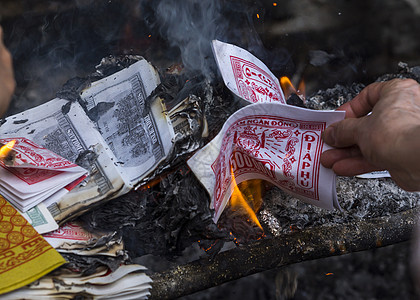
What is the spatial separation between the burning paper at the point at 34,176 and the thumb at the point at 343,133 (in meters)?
0.94

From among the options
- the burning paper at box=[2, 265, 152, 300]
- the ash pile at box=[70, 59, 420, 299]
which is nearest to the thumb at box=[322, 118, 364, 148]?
the ash pile at box=[70, 59, 420, 299]

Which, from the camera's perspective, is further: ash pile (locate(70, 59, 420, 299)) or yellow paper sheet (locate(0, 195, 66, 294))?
ash pile (locate(70, 59, 420, 299))

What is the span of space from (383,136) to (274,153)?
45 cm

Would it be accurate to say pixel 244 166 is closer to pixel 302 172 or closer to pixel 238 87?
pixel 302 172

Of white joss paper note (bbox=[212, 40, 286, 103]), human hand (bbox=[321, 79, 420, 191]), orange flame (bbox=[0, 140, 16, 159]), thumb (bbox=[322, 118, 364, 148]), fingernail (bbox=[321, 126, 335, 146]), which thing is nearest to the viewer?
human hand (bbox=[321, 79, 420, 191])

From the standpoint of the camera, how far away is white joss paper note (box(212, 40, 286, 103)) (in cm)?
190

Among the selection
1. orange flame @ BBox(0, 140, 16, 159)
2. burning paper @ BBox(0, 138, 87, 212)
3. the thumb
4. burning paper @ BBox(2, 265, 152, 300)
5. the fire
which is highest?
orange flame @ BBox(0, 140, 16, 159)

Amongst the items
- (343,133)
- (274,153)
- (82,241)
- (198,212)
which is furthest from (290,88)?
(82,241)

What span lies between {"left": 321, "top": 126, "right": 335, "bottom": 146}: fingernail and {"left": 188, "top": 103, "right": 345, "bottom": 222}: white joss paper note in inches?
1.0

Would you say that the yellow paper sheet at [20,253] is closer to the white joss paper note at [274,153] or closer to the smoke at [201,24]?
the white joss paper note at [274,153]

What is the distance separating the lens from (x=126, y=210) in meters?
1.78

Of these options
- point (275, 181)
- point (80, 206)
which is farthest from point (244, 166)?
point (80, 206)

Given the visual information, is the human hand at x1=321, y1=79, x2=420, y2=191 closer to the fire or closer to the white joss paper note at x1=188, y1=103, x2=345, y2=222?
the white joss paper note at x1=188, y1=103, x2=345, y2=222

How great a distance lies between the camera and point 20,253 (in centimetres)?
151
